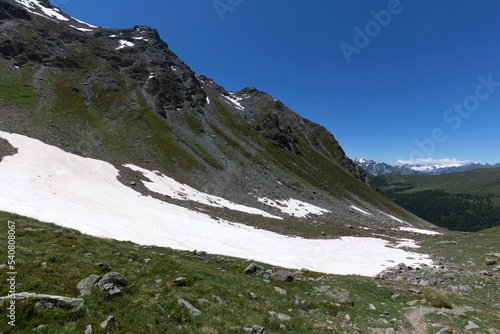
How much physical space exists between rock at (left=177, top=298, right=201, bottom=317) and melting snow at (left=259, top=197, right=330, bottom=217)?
5837cm

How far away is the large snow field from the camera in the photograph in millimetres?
27109

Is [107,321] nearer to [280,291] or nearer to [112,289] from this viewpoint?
[112,289]

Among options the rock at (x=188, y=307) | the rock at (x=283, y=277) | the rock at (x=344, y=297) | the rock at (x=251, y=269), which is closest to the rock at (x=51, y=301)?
the rock at (x=188, y=307)

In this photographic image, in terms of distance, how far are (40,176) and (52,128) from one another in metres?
39.1

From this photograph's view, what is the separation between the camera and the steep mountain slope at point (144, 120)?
71.5 m

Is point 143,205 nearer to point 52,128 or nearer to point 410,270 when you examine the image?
point 410,270

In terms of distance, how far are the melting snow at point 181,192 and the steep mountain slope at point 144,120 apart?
395 centimetres

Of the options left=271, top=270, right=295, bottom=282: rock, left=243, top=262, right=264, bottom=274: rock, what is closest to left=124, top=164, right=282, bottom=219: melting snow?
left=243, top=262, right=264, bottom=274: rock

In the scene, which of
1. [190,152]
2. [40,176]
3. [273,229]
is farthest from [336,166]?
[40,176]

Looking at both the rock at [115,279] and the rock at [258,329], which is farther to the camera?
the rock at [115,279]

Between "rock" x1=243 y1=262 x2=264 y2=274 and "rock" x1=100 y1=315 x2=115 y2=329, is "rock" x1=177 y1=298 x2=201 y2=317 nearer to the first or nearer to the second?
"rock" x1=100 y1=315 x2=115 y2=329

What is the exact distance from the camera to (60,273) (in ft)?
39.1

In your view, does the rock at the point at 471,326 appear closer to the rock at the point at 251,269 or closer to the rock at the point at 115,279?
the rock at the point at 251,269

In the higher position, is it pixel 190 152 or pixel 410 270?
pixel 190 152
